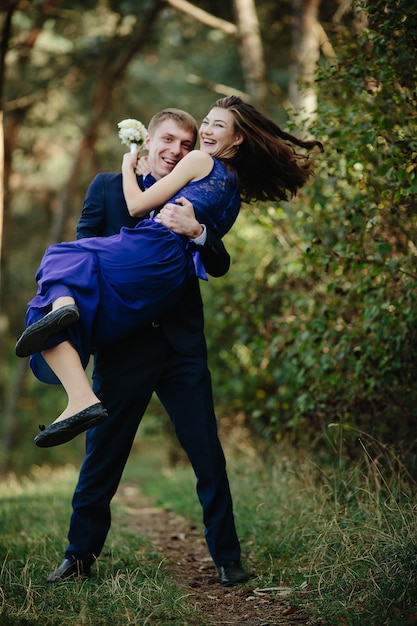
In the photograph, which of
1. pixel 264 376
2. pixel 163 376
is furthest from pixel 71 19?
pixel 163 376

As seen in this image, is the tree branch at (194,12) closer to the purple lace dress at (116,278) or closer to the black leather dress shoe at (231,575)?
the purple lace dress at (116,278)

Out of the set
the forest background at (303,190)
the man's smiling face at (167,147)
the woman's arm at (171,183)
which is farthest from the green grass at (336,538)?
the man's smiling face at (167,147)

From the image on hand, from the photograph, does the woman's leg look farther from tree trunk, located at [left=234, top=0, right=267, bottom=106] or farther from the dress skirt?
tree trunk, located at [left=234, top=0, right=267, bottom=106]

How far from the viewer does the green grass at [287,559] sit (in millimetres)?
3031

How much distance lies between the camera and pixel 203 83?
933cm

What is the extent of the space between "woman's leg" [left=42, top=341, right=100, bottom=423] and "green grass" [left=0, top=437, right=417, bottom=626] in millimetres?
899

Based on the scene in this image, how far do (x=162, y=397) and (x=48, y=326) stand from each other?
0.93 m

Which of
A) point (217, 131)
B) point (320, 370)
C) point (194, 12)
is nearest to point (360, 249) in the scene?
point (320, 370)

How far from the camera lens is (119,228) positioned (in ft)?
12.4

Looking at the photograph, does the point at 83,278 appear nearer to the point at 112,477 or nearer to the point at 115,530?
the point at 112,477

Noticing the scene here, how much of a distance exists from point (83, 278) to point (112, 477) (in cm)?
111

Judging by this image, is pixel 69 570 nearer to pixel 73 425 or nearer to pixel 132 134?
pixel 73 425

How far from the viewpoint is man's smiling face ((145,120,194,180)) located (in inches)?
149

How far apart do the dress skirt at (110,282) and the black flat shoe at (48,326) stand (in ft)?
0.43
